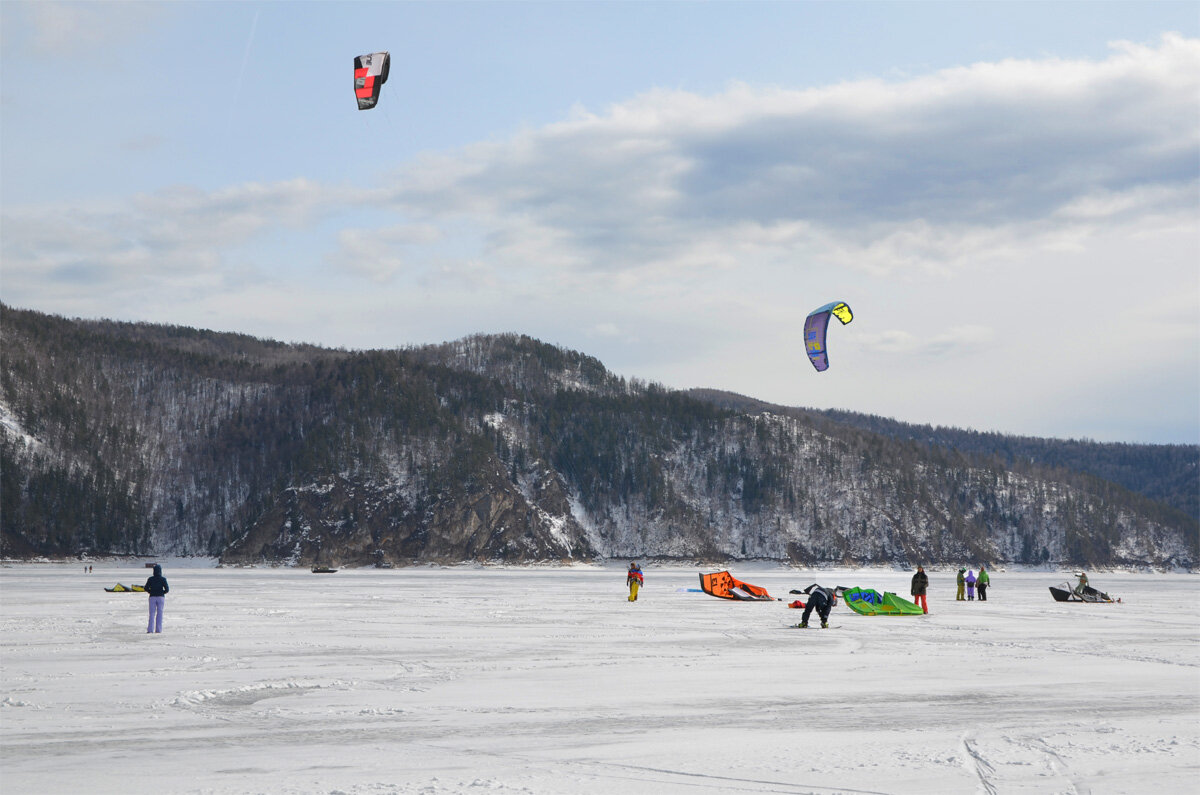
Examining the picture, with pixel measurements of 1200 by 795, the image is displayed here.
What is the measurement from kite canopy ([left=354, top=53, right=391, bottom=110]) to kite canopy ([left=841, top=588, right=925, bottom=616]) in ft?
57.5

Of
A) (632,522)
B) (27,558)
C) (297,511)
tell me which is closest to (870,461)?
(632,522)

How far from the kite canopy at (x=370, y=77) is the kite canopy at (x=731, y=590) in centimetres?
1867

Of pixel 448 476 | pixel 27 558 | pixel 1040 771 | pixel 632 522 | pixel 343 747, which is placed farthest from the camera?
pixel 632 522

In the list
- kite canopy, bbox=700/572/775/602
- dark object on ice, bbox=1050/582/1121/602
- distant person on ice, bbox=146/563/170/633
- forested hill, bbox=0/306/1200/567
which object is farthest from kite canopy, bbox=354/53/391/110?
forested hill, bbox=0/306/1200/567

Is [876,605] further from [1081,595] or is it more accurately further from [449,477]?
[449,477]

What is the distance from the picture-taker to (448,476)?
133 metres

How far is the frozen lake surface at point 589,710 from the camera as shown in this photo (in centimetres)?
875

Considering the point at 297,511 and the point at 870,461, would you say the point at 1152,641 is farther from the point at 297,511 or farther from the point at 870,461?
the point at 870,461

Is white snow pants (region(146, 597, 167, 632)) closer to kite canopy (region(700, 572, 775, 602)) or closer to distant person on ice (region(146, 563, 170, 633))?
distant person on ice (region(146, 563, 170, 633))

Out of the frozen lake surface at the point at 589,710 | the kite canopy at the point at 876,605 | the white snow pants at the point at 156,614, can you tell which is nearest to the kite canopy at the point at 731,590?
the kite canopy at the point at 876,605

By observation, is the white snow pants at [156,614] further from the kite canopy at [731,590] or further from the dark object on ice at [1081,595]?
the dark object on ice at [1081,595]

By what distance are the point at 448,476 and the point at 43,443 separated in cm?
5187

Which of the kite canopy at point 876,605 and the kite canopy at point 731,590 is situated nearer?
the kite canopy at point 876,605

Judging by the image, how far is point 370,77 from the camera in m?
25.8
